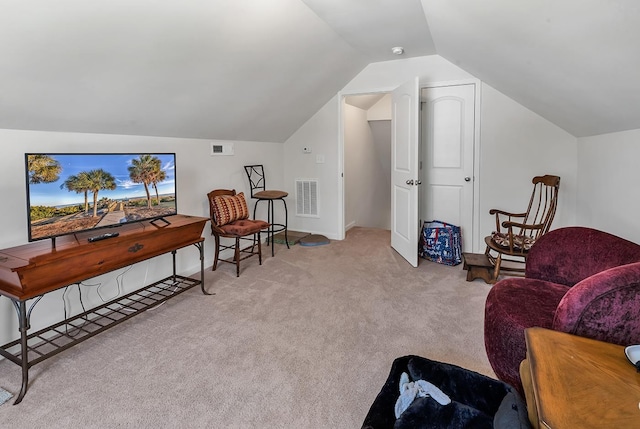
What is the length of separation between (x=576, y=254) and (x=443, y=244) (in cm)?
200

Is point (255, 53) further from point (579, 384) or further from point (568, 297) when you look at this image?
point (579, 384)

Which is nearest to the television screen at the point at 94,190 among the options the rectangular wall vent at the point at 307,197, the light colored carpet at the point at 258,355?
the light colored carpet at the point at 258,355

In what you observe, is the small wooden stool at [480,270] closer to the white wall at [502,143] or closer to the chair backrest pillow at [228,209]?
the white wall at [502,143]

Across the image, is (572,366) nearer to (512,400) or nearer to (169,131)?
(512,400)

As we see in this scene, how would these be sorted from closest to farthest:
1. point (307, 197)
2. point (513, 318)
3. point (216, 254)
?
point (513, 318)
point (216, 254)
point (307, 197)

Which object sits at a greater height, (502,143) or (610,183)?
(502,143)

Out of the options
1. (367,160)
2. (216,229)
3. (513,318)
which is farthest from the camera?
(367,160)

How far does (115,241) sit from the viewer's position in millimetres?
2254

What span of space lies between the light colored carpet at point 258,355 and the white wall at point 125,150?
35cm

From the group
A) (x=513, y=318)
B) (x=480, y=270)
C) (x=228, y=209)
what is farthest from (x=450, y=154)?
(x=513, y=318)

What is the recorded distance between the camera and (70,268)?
2.04m

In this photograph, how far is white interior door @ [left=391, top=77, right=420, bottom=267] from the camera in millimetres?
3678

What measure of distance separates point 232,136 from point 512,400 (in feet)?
11.8

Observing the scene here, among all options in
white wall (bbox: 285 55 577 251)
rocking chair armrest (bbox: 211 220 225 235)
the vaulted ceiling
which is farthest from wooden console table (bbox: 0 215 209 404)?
white wall (bbox: 285 55 577 251)
